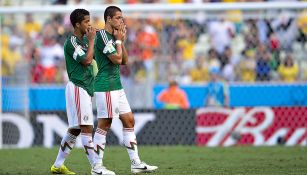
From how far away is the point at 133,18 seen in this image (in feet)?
58.1

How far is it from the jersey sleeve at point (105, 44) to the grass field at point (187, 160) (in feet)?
5.48

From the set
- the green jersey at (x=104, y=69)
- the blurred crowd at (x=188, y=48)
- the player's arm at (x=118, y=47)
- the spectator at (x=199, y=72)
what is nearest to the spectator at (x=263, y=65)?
the blurred crowd at (x=188, y=48)

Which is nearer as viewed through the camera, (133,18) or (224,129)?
(224,129)

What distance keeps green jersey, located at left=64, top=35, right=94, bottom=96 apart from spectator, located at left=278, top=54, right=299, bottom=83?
7.74 meters

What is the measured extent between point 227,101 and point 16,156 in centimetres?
563

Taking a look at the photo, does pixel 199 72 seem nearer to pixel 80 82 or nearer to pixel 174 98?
pixel 174 98

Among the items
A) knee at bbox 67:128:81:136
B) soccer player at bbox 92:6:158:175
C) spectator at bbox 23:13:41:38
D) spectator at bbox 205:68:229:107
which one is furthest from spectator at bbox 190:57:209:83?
soccer player at bbox 92:6:158:175

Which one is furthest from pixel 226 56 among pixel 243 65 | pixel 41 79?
pixel 41 79

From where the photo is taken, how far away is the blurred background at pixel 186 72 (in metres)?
15.7

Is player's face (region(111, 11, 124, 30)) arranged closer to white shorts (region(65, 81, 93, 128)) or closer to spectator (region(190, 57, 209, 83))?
white shorts (region(65, 81, 93, 128))

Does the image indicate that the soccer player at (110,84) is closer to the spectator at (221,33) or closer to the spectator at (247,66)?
the spectator at (247,66)

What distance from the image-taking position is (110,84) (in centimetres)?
935

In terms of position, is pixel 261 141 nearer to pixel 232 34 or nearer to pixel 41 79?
pixel 232 34

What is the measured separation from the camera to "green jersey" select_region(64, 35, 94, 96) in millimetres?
9281
